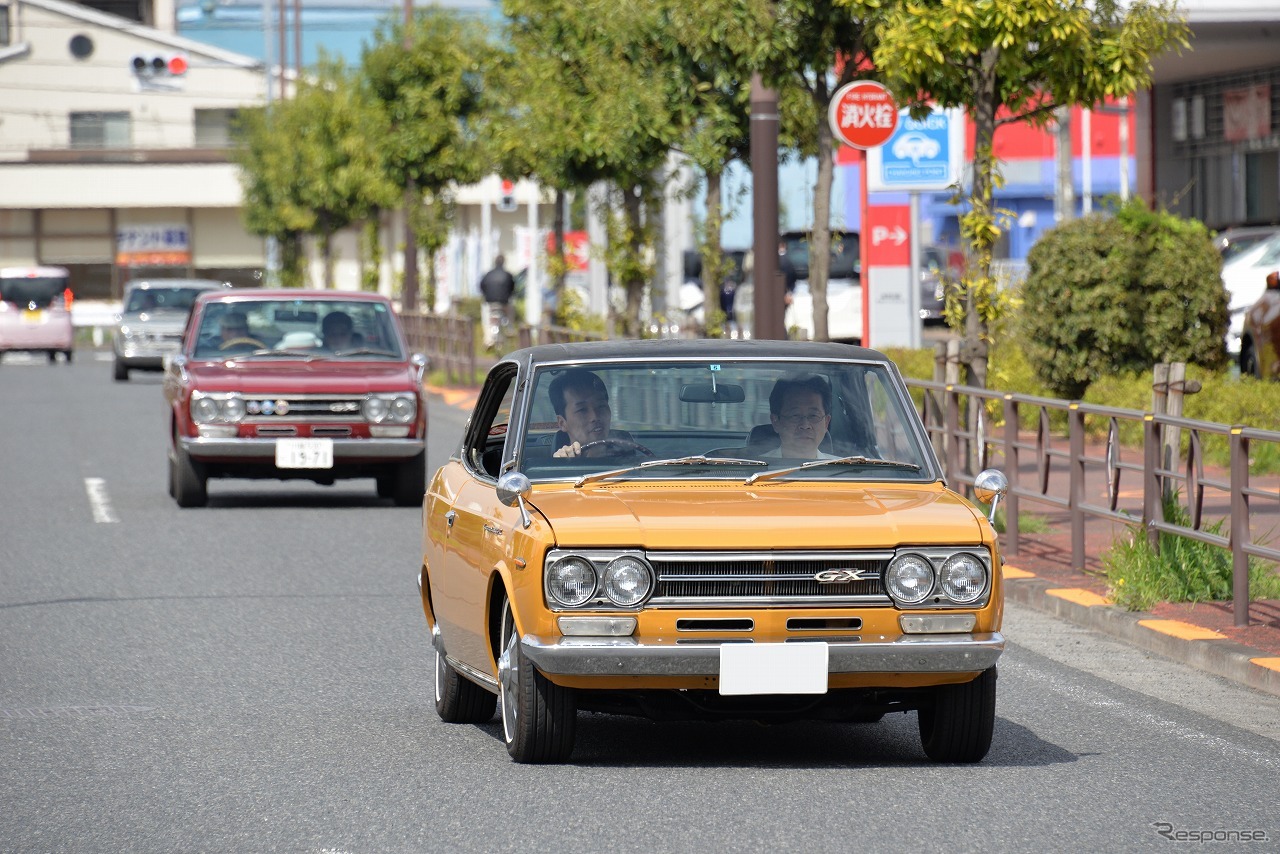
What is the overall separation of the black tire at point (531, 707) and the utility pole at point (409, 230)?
30.9m

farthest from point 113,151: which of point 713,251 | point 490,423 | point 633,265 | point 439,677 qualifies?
point 439,677

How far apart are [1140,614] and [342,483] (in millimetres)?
10168

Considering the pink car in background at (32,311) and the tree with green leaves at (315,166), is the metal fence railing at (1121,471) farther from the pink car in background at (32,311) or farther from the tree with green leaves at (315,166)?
the pink car in background at (32,311)

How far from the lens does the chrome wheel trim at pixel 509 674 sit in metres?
6.55

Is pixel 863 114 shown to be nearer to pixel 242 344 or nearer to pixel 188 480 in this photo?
pixel 242 344

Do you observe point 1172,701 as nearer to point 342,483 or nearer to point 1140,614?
point 1140,614

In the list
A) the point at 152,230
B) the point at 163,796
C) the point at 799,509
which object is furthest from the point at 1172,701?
the point at 152,230

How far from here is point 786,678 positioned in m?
6.18

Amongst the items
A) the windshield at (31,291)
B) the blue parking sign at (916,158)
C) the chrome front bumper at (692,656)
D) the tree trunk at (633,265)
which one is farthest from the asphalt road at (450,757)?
the windshield at (31,291)

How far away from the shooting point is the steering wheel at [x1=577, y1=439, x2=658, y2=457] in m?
7.12

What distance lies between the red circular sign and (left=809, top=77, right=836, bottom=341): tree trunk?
A: 6.30ft

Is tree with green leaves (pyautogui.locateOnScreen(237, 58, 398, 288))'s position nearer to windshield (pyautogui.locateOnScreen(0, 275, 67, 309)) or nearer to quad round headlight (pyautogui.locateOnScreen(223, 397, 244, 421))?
windshield (pyautogui.locateOnScreen(0, 275, 67, 309))

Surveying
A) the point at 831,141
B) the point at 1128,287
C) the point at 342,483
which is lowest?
the point at 342,483

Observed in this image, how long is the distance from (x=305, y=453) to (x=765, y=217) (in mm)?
4276
